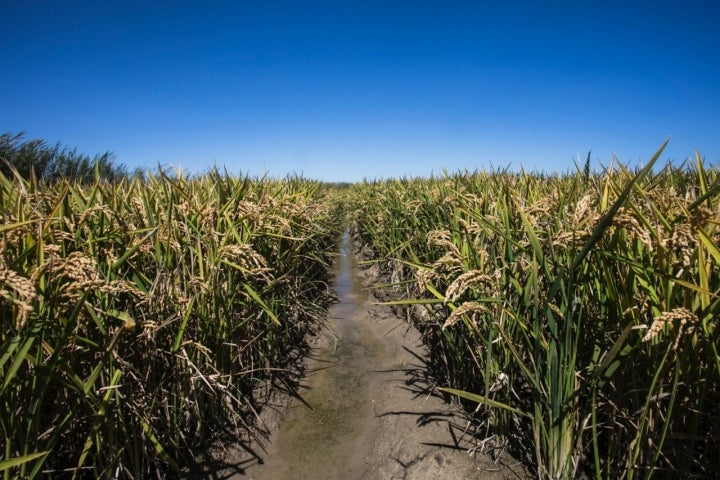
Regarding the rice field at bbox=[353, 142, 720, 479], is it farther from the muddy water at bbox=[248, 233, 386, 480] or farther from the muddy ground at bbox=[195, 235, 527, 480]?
the muddy water at bbox=[248, 233, 386, 480]

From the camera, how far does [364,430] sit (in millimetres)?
2889

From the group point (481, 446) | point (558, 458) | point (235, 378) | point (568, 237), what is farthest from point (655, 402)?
point (235, 378)

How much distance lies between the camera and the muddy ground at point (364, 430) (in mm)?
2357

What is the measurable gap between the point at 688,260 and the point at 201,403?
2556 mm

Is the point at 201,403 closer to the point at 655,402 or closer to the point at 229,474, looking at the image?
the point at 229,474

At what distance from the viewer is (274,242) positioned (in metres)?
3.50

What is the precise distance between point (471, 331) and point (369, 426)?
4.35 feet

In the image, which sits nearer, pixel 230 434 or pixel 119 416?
pixel 119 416

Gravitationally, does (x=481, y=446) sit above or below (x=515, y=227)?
below

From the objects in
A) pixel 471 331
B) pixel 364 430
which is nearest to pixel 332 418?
pixel 364 430

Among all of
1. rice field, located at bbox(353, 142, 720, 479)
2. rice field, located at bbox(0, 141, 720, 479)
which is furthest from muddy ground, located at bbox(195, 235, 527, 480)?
rice field, located at bbox(353, 142, 720, 479)

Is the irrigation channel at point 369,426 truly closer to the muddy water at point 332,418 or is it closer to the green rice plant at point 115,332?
the muddy water at point 332,418

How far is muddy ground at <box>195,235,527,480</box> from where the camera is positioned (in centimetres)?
236

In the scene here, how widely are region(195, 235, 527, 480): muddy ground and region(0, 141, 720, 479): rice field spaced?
0.18 m
